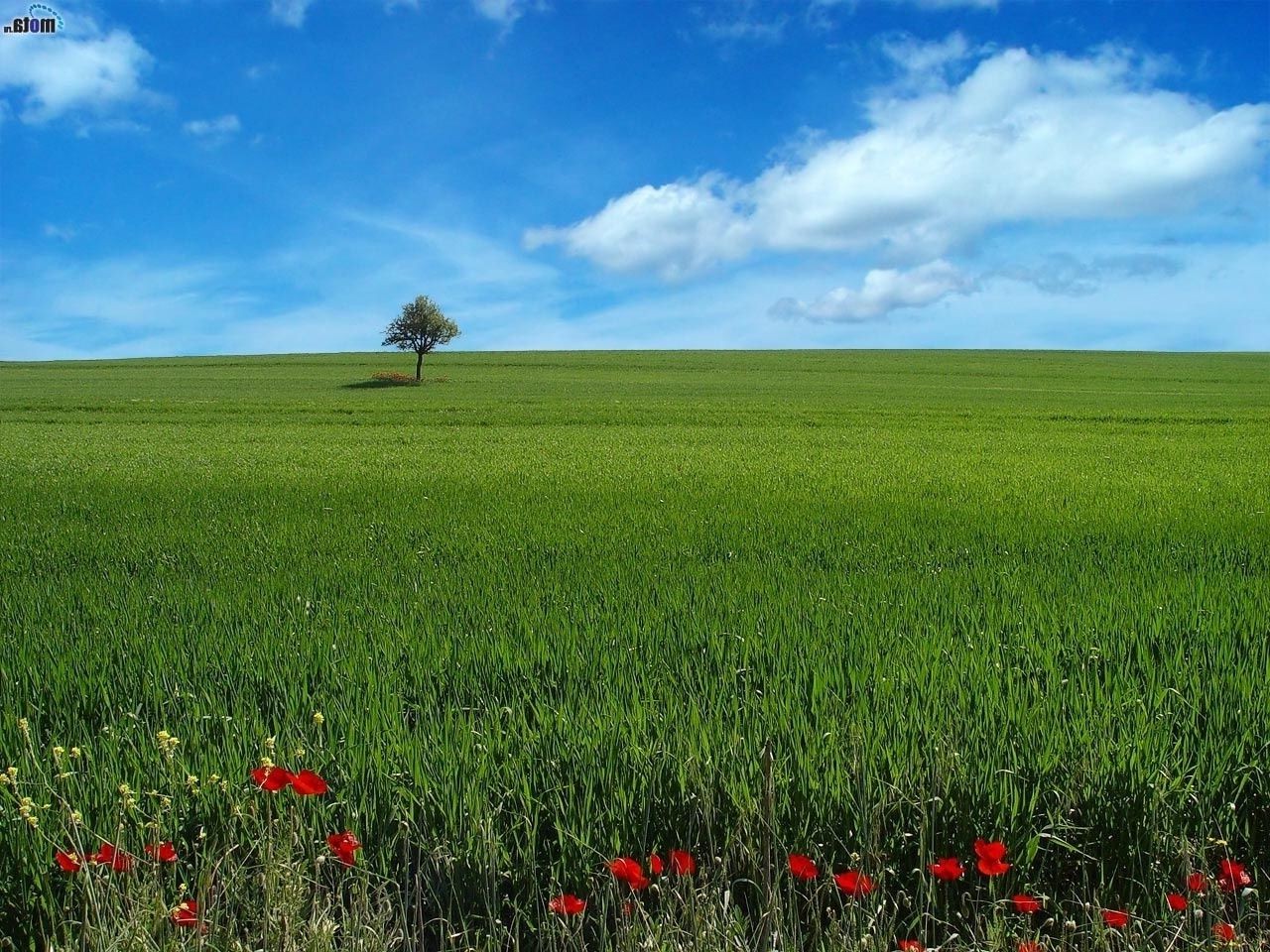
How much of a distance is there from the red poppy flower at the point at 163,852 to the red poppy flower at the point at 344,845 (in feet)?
1.50

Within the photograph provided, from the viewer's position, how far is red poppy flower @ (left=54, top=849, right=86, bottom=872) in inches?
103

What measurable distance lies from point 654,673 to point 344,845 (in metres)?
1.94

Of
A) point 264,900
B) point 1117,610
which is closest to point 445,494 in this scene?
point 1117,610

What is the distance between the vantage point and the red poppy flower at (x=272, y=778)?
8.77 feet

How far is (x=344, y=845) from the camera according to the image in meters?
2.63

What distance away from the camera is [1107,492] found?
12.2 m

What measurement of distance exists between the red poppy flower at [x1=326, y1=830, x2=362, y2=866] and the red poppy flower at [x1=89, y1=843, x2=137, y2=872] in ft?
1.82

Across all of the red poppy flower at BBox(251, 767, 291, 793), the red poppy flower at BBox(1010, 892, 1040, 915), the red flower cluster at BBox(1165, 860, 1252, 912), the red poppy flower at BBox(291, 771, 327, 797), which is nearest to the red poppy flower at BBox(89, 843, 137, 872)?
the red poppy flower at BBox(251, 767, 291, 793)

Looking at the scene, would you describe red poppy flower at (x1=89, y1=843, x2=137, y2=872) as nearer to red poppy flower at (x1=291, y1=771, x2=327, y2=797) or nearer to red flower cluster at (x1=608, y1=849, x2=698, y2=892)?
red poppy flower at (x1=291, y1=771, x2=327, y2=797)

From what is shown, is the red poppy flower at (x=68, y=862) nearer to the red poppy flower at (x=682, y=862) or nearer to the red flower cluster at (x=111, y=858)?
the red flower cluster at (x=111, y=858)

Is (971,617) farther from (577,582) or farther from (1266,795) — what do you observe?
(577,582)

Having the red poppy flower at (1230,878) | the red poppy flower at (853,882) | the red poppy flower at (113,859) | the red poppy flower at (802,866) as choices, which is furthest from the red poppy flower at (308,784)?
the red poppy flower at (1230,878)

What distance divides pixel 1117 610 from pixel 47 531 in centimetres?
1007

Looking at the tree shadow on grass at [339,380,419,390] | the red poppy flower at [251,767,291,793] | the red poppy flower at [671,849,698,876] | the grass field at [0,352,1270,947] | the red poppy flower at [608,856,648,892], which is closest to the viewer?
the red poppy flower at [608,856,648,892]
